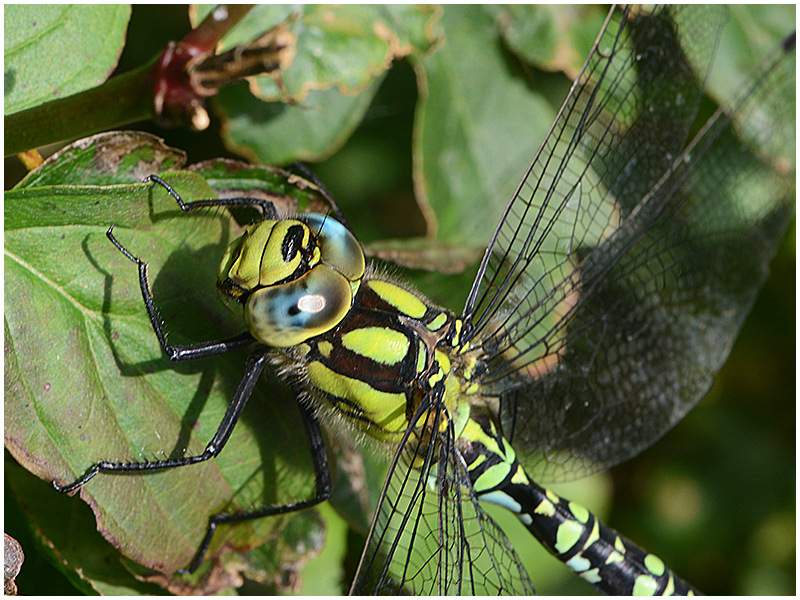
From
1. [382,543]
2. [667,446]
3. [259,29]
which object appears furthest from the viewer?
[667,446]

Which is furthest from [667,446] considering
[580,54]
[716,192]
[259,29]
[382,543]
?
[259,29]

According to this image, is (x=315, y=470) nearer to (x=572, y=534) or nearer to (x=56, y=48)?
(x=572, y=534)

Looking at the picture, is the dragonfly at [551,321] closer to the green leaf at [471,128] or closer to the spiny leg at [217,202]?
the spiny leg at [217,202]

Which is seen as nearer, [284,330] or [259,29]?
[284,330]

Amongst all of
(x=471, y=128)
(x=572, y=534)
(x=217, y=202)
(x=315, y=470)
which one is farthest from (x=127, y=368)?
(x=471, y=128)

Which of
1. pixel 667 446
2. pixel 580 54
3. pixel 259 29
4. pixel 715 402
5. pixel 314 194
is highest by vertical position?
pixel 580 54

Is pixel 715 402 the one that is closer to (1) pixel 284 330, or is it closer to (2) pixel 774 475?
(2) pixel 774 475
